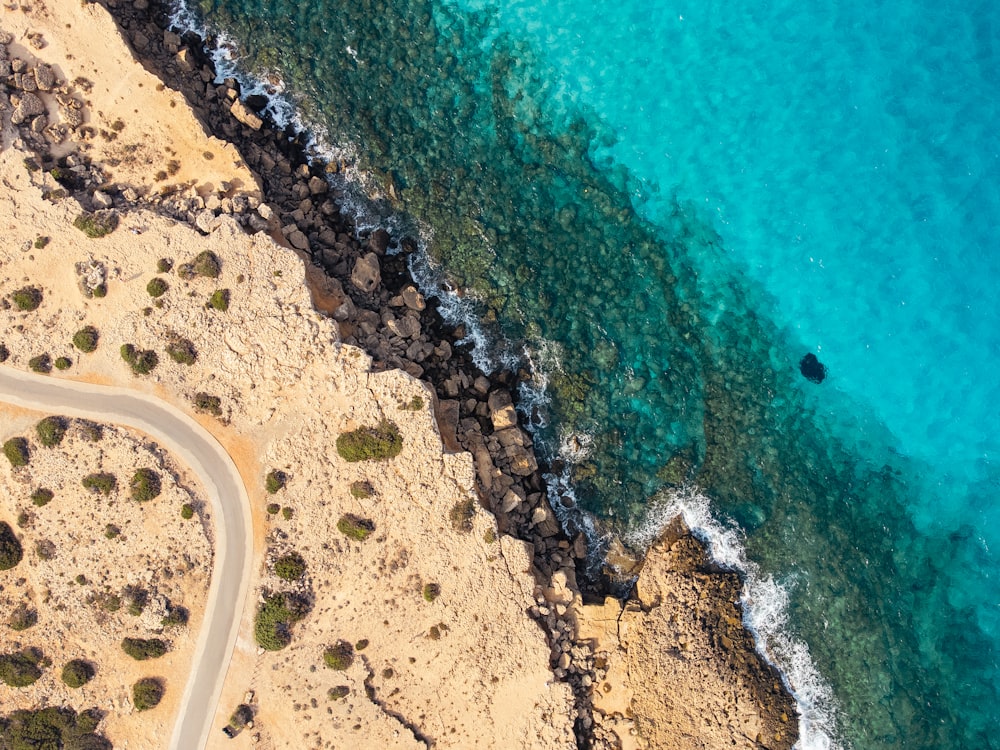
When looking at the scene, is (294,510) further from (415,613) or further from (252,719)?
(252,719)

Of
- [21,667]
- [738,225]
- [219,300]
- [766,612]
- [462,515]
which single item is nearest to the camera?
[21,667]

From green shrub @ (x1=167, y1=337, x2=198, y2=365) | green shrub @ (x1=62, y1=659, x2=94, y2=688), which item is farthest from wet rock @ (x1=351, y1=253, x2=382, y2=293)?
green shrub @ (x1=62, y1=659, x2=94, y2=688)

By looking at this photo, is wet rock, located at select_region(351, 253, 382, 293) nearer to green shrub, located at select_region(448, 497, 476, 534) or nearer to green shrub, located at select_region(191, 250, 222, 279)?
green shrub, located at select_region(191, 250, 222, 279)

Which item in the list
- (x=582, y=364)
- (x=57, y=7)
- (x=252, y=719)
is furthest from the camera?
(x=582, y=364)

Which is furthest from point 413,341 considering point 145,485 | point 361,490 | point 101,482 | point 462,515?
point 101,482

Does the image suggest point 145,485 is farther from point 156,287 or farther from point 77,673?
point 156,287

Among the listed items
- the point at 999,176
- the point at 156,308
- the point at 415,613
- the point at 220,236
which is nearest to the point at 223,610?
the point at 415,613
